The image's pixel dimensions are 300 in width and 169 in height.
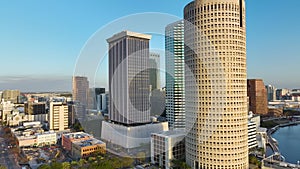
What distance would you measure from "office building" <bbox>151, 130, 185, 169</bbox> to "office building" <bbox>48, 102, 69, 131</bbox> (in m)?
9.56

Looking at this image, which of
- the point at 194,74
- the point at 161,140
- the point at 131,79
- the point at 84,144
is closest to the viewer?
the point at 194,74

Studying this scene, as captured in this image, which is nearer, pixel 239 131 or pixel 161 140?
pixel 239 131

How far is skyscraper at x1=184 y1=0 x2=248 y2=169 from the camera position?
643 centimetres

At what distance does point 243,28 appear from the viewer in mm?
6801

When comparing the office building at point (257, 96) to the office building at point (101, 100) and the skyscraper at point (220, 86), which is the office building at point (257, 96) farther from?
the office building at point (101, 100)

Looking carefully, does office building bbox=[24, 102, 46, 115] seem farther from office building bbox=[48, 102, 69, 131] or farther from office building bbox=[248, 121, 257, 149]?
office building bbox=[248, 121, 257, 149]

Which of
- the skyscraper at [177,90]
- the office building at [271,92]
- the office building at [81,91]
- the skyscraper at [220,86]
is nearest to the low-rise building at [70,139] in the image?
the skyscraper at [177,90]

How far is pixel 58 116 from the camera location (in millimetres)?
15070

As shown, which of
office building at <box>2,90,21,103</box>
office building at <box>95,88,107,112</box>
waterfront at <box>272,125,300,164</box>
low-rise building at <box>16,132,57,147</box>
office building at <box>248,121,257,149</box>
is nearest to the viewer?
office building at <box>95,88,107,112</box>

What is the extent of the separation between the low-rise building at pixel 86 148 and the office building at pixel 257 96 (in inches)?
676

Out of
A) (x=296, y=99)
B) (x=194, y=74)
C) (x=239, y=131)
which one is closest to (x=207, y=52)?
(x=194, y=74)

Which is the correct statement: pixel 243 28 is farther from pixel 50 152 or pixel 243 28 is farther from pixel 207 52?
pixel 50 152

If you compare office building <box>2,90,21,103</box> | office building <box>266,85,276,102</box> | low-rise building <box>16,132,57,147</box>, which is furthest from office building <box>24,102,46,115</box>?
office building <box>266,85,276,102</box>

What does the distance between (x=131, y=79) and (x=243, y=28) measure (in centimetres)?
519
